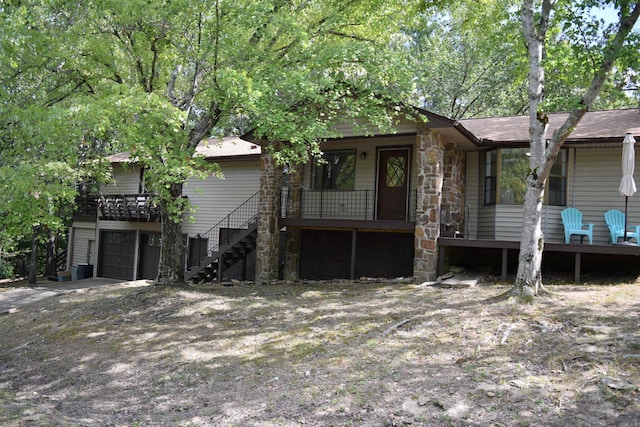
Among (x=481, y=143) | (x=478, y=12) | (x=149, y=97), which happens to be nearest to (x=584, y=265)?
(x=481, y=143)

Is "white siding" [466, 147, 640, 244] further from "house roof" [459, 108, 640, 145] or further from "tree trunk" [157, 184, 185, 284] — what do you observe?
"tree trunk" [157, 184, 185, 284]

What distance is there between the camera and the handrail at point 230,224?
646 inches

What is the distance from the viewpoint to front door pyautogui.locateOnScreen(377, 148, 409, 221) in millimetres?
13484

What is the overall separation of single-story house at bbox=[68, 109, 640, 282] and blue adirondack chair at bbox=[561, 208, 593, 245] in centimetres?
32

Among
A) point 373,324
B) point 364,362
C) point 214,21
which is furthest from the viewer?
point 214,21

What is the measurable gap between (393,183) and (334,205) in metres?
1.83

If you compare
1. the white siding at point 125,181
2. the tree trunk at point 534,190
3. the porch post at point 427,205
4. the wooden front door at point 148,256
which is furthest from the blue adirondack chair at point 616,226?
the white siding at point 125,181

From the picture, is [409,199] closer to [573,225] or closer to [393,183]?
[393,183]

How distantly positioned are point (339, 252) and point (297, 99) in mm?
5484

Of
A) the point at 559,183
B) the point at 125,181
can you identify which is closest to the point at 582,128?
the point at 559,183

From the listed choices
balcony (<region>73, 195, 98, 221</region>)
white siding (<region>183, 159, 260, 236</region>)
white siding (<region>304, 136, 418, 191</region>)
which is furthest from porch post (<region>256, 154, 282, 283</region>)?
balcony (<region>73, 195, 98, 221</region>)

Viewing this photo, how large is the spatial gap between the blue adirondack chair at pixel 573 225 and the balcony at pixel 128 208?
13152 millimetres

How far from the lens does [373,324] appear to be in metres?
7.93

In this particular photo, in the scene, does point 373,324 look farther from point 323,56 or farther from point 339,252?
point 339,252
